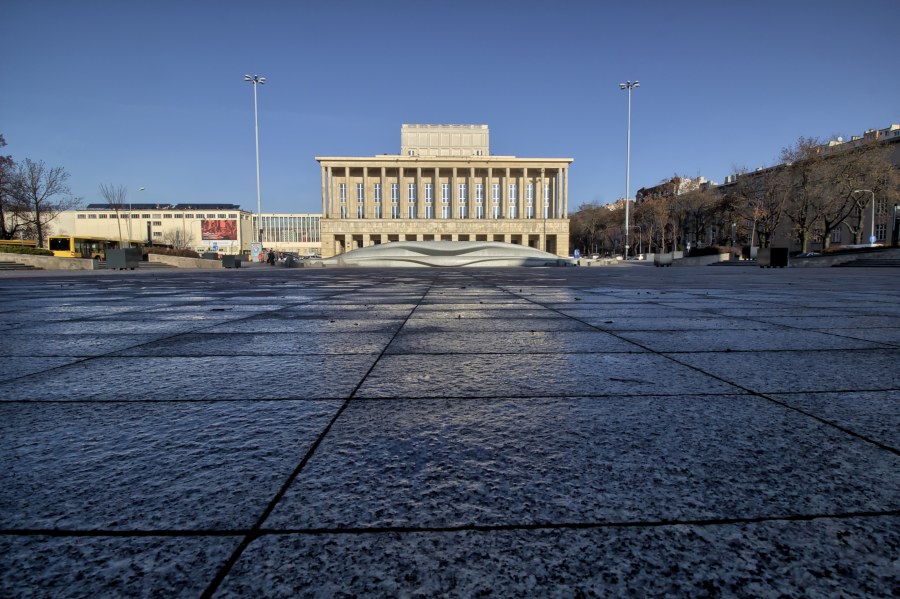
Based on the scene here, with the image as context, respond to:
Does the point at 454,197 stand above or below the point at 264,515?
above

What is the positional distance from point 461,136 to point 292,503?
3460 inches

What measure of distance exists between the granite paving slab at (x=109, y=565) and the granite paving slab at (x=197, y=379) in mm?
1174

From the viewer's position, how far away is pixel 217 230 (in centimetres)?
10744

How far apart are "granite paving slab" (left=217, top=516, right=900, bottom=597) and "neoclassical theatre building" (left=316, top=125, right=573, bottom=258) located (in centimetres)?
7266

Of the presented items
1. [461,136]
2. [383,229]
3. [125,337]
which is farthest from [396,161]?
[125,337]

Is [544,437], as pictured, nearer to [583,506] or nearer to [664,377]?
[583,506]

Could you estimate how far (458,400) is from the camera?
7.07ft

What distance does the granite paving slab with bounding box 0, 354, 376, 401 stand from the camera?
2.28 metres

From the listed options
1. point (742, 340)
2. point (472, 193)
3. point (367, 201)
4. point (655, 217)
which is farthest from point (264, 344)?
point (367, 201)

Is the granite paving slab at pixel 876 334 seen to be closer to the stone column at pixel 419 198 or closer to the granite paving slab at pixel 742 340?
the granite paving slab at pixel 742 340

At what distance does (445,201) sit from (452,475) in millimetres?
78334

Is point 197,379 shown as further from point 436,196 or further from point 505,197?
point 436,196

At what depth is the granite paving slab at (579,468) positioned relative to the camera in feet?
3.86

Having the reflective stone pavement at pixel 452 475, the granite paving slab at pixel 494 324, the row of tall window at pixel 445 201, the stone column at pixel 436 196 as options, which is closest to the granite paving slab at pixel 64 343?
the reflective stone pavement at pixel 452 475
